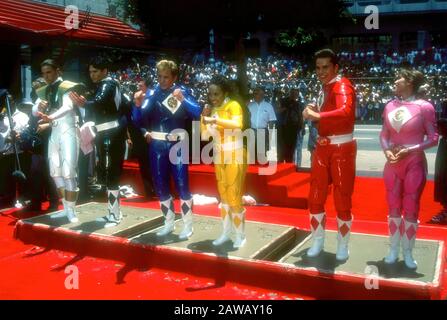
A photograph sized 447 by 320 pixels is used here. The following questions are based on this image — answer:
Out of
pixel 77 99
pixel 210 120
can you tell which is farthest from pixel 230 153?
pixel 77 99

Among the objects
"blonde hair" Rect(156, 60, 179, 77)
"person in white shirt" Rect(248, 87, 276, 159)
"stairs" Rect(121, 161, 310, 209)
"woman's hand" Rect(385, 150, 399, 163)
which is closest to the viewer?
"woman's hand" Rect(385, 150, 399, 163)

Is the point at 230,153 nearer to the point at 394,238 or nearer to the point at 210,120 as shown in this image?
the point at 210,120

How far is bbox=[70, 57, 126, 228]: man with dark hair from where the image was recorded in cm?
561

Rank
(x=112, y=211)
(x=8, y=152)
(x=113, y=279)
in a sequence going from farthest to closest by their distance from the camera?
(x=8, y=152) → (x=112, y=211) → (x=113, y=279)

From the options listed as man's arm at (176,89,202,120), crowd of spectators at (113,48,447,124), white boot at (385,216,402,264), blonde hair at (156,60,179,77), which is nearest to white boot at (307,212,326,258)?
white boot at (385,216,402,264)

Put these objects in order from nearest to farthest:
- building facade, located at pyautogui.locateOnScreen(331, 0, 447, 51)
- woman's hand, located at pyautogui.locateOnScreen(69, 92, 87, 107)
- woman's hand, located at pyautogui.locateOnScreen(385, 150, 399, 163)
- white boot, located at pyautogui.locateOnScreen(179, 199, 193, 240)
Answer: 1. woman's hand, located at pyautogui.locateOnScreen(385, 150, 399, 163)
2. white boot, located at pyautogui.locateOnScreen(179, 199, 193, 240)
3. woman's hand, located at pyautogui.locateOnScreen(69, 92, 87, 107)
4. building facade, located at pyautogui.locateOnScreen(331, 0, 447, 51)

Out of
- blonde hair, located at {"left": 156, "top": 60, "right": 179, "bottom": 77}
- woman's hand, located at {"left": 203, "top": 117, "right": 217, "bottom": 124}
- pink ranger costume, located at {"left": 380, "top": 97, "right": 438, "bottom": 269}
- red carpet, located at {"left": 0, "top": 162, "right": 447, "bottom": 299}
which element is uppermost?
blonde hair, located at {"left": 156, "top": 60, "right": 179, "bottom": 77}

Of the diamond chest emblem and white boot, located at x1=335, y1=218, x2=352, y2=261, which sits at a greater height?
the diamond chest emblem

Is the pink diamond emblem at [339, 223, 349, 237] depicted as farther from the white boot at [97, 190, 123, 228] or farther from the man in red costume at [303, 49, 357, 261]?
the white boot at [97, 190, 123, 228]

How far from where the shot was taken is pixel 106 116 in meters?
5.73

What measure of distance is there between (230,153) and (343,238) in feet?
4.51

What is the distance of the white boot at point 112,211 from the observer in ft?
19.6

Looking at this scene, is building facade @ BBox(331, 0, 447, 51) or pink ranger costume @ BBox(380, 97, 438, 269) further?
building facade @ BBox(331, 0, 447, 51)
